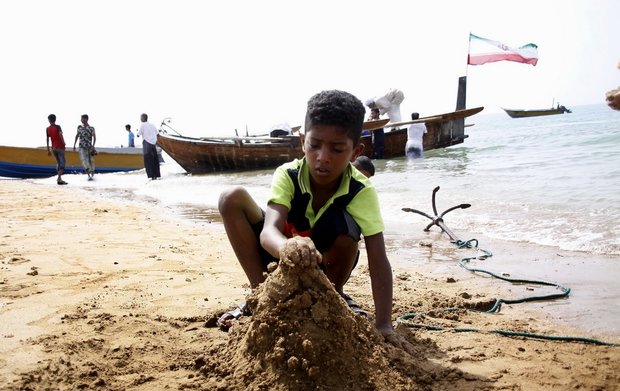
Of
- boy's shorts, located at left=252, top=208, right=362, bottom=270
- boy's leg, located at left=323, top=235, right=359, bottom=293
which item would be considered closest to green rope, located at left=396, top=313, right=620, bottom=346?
boy's leg, located at left=323, top=235, right=359, bottom=293

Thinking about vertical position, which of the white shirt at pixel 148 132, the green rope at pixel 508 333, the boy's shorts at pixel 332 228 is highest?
the white shirt at pixel 148 132

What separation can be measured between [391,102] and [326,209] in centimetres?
1216

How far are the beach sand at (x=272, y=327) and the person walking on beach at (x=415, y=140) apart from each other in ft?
33.7

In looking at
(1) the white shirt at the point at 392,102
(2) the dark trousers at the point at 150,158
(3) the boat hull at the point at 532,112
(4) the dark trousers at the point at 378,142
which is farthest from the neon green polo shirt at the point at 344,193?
(3) the boat hull at the point at 532,112

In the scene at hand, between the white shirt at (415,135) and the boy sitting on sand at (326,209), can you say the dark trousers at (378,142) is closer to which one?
the white shirt at (415,135)

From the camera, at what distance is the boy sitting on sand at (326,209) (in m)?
2.06

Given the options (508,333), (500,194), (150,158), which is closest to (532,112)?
(150,158)

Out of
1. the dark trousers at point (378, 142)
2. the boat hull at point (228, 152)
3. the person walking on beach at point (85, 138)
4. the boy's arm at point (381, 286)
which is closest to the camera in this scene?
the boy's arm at point (381, 286)

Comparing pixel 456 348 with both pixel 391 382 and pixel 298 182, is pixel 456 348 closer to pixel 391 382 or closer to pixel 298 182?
pixel 391 382

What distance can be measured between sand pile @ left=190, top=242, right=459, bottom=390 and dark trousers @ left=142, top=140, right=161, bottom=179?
42.0 feet

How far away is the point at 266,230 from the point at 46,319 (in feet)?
3.47

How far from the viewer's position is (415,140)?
46.2 feet

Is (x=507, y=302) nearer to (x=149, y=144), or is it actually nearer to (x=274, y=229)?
(x=274, y=229)

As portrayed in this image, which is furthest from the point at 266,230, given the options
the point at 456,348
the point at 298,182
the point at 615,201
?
the point at 615,201
